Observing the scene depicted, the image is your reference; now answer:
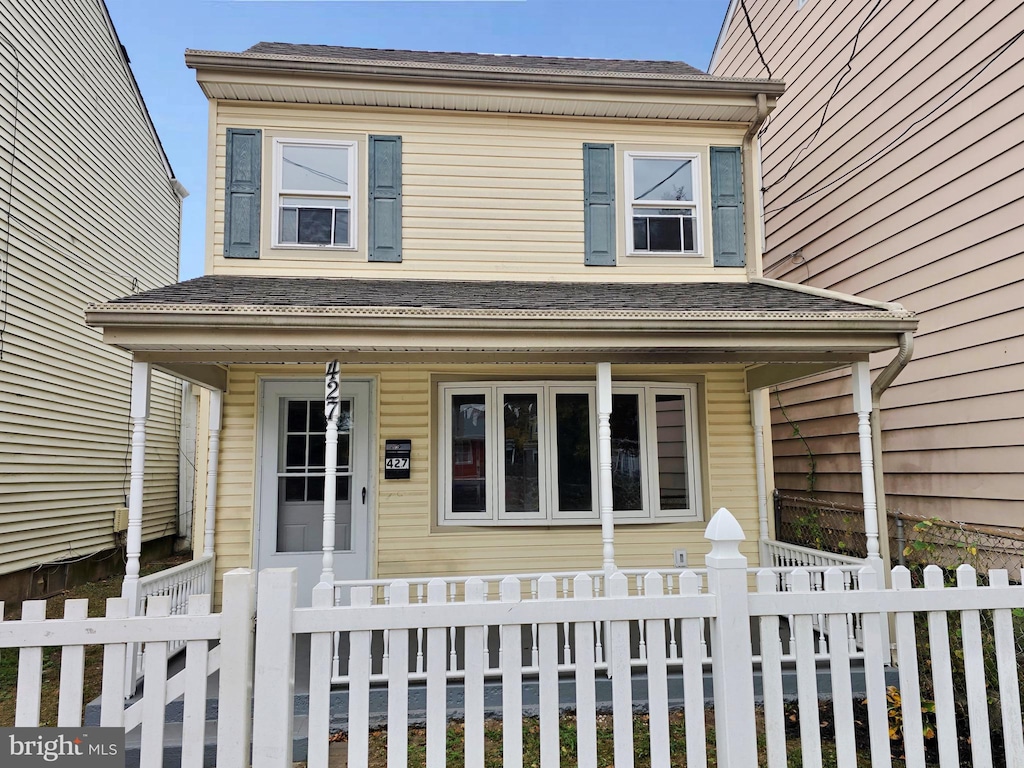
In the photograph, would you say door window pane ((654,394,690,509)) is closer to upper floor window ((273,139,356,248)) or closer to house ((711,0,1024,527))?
house ((711,0,1024,527))

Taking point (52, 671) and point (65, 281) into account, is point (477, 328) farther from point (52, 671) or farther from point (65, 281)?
point (65, 281)

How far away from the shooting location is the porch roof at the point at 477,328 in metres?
4.55

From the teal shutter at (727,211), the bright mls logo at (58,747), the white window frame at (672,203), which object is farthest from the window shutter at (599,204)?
the bright mls logo at (58,747)

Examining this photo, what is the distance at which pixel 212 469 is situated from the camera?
579 centimetres

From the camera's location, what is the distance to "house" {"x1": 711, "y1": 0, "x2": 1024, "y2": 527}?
204 inches

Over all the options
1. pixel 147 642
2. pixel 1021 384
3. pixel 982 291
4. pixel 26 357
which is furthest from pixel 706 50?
pixel 147 642

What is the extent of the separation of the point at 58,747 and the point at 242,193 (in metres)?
5.42

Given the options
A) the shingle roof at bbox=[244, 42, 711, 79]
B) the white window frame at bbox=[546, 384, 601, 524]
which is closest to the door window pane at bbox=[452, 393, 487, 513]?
the white window frame at bbox=[546, 384, 601, 524]

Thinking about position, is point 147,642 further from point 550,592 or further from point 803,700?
point 803,700

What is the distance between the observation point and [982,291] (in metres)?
5.35

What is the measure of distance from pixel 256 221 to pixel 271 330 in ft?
7.21

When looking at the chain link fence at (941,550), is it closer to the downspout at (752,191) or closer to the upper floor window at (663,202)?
the downspout at (752,191)

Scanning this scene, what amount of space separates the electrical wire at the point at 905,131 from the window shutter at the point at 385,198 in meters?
5.17

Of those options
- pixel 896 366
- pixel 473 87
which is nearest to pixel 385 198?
pixel 473 87
